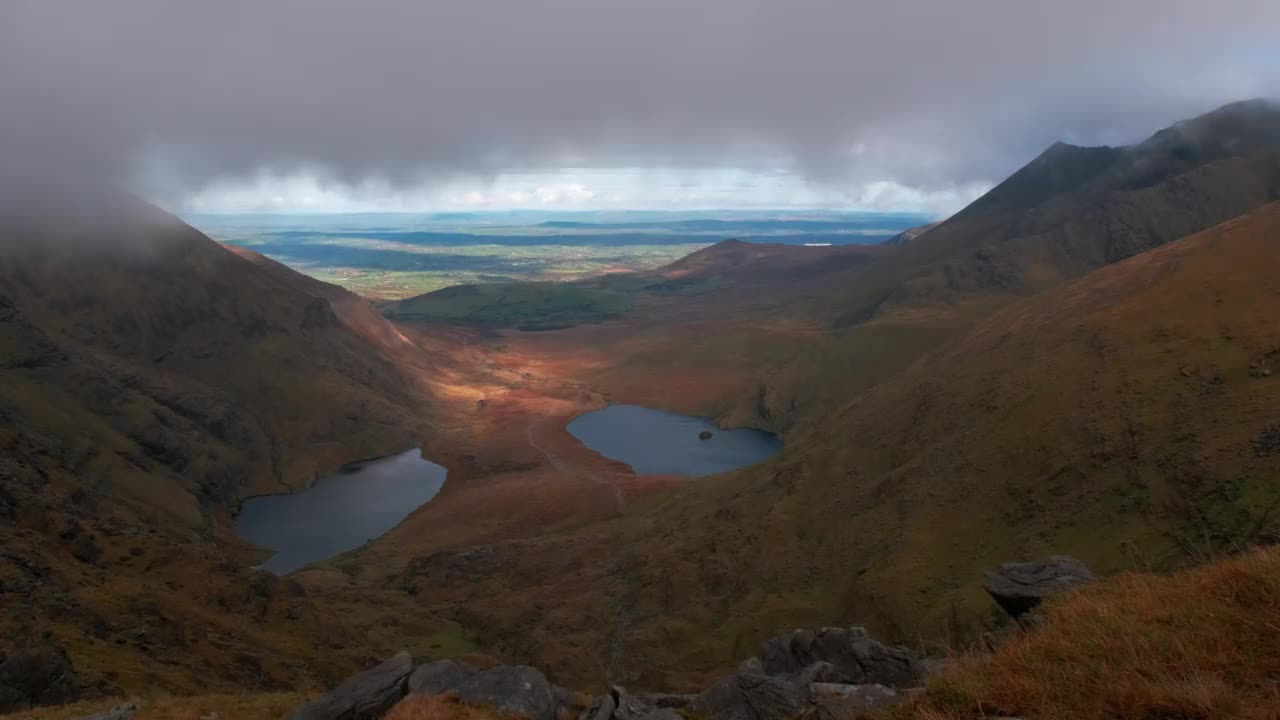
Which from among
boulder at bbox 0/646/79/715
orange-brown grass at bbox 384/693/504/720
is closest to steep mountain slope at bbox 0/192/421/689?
boulder at bbox 0/646/79/715

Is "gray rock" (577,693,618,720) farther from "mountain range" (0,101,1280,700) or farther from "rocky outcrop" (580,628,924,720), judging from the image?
"mountain range" (0,101,1280,700)

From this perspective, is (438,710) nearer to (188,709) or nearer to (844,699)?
(844,699)

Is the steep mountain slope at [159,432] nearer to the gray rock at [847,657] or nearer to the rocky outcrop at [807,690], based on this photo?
the rocky outcrop at [807,690]

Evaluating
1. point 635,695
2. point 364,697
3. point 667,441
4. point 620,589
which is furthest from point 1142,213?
point 364,697

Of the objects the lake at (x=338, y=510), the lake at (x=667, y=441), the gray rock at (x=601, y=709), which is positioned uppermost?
the gray rock at (x=601, y=709)

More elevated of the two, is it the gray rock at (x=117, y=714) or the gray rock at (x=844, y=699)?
the gray rock at (x=844, y=699)

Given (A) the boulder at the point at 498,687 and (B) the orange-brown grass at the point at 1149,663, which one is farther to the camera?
(A) the boulder at the point at 498,687

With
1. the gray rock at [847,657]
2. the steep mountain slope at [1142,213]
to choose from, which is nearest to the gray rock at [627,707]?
the gray rock at [847,657]

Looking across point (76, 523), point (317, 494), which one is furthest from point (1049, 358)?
point (317, 494)
